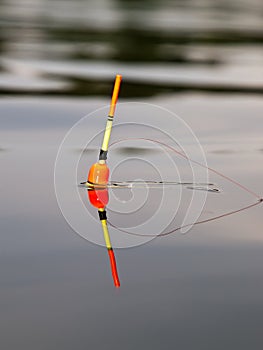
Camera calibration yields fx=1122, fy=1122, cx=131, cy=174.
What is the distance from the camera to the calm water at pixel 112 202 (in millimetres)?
4836

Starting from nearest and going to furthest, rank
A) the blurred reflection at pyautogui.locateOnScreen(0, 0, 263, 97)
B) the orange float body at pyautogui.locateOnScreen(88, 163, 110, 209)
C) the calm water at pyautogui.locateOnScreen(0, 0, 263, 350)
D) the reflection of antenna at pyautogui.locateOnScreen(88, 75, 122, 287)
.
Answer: the calm water at pyautogui.locateOnScreen(0, 0, 263, 350) → the reflection of antenna at pyautogui.locateOnScreen(88, 75, 122, 287) → the orange float body at pyautogui.locateOnScreen(88, 163, 110, 209) → the blurred reflection at pyautogui.locateOnScreen(0, 0, 263, 97)

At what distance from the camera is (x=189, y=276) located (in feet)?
18.3

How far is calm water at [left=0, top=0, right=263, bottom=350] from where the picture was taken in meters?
4.84

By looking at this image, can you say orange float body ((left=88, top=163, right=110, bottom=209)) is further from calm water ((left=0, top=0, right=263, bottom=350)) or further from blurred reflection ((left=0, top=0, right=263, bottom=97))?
blurred reflection ((left=0, top=0, right=263, bottom=97))

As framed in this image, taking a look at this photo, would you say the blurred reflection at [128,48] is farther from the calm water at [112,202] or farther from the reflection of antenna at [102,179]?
the reflection of antenna at [102,179]

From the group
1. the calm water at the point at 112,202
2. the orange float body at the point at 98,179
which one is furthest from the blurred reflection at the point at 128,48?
the orange float body at the point at 98,179

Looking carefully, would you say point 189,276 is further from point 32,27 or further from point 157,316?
point 32,27

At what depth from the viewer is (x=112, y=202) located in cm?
700

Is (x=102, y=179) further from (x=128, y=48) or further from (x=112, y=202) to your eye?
(x=128, y=48)

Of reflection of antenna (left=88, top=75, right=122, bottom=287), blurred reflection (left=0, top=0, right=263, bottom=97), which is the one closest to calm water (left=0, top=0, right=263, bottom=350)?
blurred reflection (left=0, top=0, right=263, bottom=97)

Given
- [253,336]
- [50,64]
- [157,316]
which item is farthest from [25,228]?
[50,64]

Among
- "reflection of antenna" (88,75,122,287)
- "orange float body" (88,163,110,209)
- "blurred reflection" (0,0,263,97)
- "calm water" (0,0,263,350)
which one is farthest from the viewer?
"blurred reflection" (0,0,263,97)

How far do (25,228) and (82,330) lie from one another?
1701mm

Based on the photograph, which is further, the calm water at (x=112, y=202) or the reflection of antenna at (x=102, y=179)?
the reflection of antenna at (x=102, y=179)
